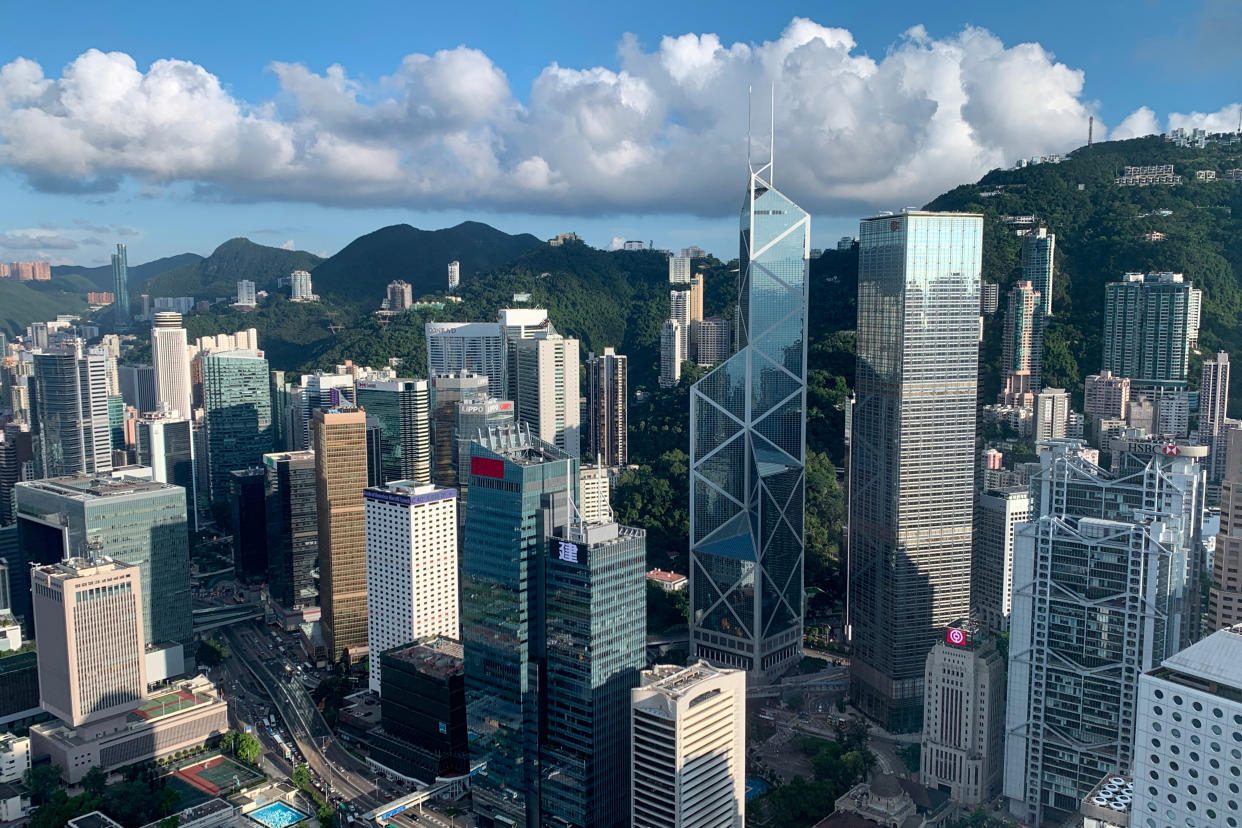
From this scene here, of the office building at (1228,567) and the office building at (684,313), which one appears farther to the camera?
the office building at (684,313)

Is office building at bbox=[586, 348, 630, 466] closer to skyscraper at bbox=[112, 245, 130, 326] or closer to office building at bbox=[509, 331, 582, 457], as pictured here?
office building at bbox=[509, 331, 582, 457]

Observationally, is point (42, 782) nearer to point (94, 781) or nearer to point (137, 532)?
point (94, 781)

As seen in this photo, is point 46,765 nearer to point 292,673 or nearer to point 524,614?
point 292,673

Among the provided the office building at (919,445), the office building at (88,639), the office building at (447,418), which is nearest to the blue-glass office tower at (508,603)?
the office building at (919,445)

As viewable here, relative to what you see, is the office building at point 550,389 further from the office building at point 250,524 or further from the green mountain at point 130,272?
the green mountain at point 130,272

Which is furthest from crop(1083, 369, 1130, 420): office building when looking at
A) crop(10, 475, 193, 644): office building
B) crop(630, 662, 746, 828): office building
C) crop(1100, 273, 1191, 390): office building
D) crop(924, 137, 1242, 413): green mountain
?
crop(10, 475, 193, 644): office building

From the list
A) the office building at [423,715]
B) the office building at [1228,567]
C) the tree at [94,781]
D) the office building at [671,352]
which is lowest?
the tree at [94,781]

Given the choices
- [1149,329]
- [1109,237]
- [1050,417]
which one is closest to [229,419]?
[1050,417]
